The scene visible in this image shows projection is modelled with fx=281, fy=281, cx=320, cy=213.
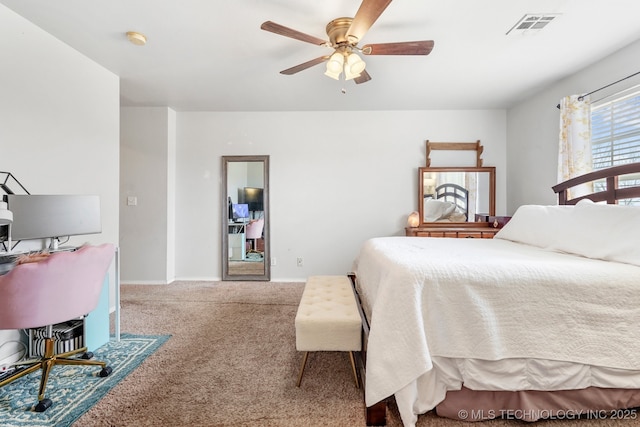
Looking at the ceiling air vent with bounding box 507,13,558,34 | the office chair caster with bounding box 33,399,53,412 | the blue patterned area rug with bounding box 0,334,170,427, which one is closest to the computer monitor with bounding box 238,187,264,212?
the blue patterned area rug with bounding box 0,334,170,427

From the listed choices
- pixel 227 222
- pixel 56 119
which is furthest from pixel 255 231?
pixel 56 119

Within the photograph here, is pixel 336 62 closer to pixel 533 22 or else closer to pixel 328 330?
pixel 533 22

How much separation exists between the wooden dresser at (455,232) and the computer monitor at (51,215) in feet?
11.3

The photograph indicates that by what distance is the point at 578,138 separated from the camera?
2.65 meters

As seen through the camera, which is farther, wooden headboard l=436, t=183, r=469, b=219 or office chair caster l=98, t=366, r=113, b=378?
wooden headboard l=436, t=183, r=469, b=219

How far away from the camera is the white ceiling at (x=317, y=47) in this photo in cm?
193

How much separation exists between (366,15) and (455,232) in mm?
2866

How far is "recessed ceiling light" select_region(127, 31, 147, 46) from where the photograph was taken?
7.24ft

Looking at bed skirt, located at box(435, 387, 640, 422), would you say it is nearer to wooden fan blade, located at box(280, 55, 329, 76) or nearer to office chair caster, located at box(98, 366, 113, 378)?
office chair caster, located at box(98, 366, 113, 378)

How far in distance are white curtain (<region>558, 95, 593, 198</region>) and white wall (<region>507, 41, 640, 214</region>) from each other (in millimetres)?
170

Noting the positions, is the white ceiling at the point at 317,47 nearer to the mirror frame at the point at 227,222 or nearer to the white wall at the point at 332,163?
the white wall at the point at 332,163

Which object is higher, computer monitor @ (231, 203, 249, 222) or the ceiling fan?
the ceiling fan

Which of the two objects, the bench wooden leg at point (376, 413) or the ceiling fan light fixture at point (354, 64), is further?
the ceiling fan light fixture at point (354, 64)

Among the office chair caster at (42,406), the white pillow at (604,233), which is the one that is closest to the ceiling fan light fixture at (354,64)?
the white pillow at (604,233)
